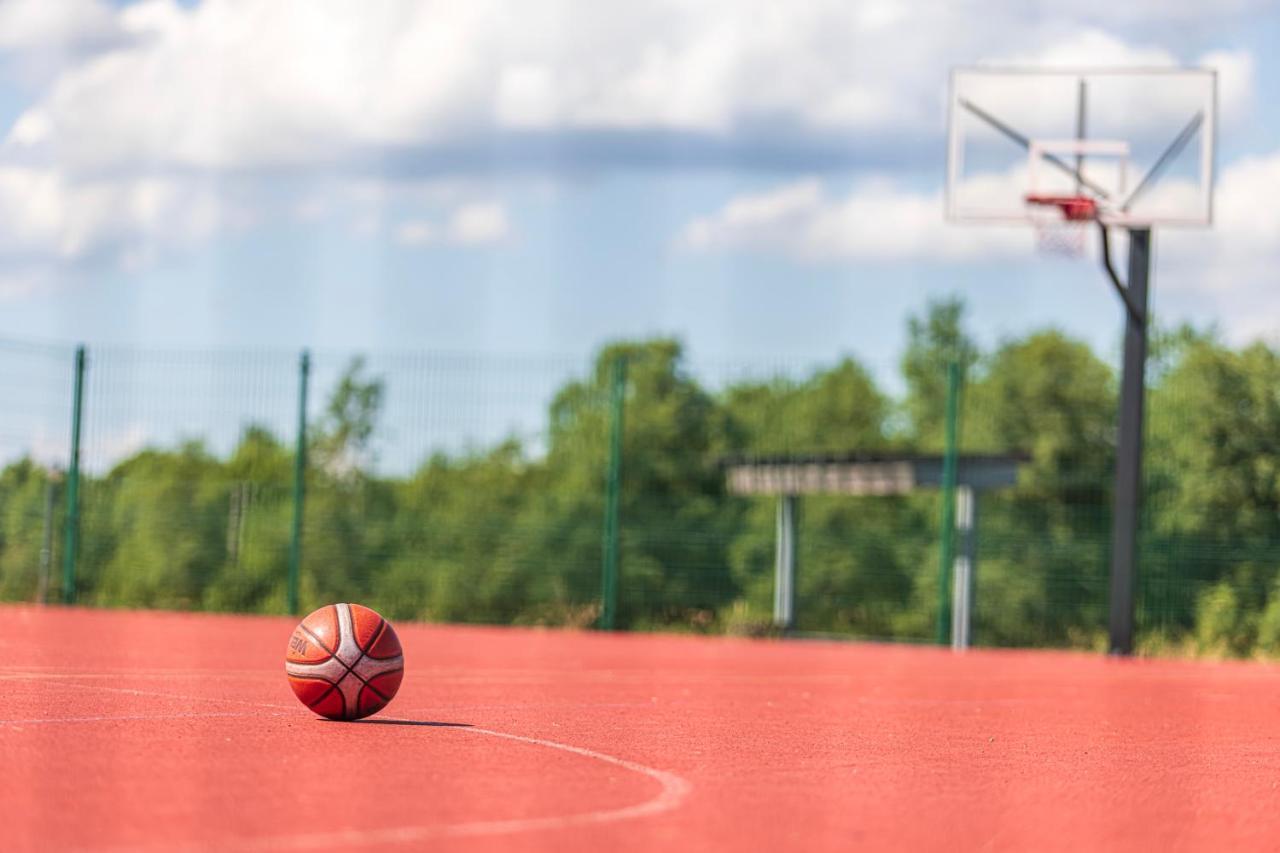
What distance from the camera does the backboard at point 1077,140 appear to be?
18938 mm

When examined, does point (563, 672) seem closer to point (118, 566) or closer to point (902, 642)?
point (902, 642)

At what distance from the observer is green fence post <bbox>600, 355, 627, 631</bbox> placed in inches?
835

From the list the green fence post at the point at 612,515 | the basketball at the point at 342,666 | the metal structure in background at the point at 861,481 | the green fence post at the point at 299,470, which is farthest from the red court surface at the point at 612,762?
the green fence post at the point at 299,470

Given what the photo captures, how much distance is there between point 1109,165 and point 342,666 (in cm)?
1330

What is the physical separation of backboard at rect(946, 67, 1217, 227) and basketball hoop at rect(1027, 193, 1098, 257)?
0.11 ft

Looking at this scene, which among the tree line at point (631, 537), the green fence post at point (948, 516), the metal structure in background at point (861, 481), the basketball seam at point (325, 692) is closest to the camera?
the basketball seam at point (325, 692)

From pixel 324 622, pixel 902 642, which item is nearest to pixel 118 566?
pixel 902 642

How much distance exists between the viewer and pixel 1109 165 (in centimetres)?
1920

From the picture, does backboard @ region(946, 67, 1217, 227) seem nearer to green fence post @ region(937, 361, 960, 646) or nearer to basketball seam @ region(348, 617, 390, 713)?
green fence post @ region(937, 361, 960, 646)

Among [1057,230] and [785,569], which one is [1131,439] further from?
[785,569]

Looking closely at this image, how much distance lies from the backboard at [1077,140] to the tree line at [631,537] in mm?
4081

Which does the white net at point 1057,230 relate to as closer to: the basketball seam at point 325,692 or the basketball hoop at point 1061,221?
the basketball hoop at point 1061,221

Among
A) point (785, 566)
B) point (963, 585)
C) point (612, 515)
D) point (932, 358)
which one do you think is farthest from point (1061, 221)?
point (932, 358)

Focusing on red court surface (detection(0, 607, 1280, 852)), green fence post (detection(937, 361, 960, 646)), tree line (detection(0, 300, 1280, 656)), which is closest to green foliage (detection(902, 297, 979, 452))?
tree line (detection(0, 300, 1280, 656))
